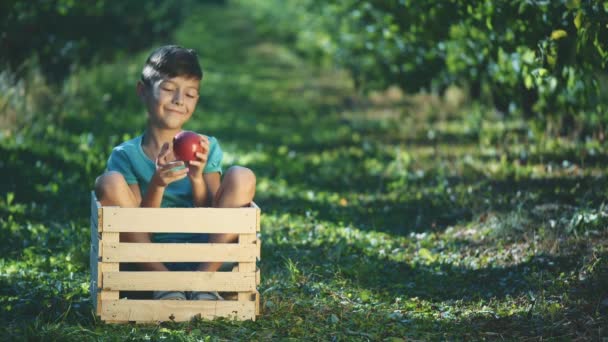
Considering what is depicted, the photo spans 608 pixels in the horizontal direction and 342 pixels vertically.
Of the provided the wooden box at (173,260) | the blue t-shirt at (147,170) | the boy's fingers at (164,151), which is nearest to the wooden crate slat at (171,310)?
the wooden box at (173,260)

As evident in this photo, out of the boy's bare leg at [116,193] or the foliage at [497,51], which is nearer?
the boy's bare leg at [116,193]

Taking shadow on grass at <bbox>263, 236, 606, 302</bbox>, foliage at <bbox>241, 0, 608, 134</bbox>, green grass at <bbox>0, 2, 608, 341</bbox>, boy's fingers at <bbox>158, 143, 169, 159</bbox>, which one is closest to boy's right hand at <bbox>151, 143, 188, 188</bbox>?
boy's fingers at <bbox>158, 143, 169, 159</bbox>

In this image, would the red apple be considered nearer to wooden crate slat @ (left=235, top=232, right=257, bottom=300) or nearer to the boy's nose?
the boy's nose

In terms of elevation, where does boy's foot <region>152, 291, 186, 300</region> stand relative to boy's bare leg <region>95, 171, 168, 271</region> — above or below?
below

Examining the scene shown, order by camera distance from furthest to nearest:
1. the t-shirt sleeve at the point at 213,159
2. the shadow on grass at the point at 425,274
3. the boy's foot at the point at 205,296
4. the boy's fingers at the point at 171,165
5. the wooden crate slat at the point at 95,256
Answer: the shadow on grass at the point at 425,274 < the t-shirt sleeve at the point at 213,159 < the boy's foot at the point at 205,296 < the wooden crate slat at the point at 95,256 < the boy's fingers at the point at 171,165

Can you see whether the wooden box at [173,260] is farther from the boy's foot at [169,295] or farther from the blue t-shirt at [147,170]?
the blue t-shirt at [147,170]

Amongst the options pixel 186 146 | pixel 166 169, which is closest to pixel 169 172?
pixel 166 169

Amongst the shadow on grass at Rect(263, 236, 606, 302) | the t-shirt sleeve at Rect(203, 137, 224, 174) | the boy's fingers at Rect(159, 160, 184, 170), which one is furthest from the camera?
the shadow on grass at Rect(263, 236, 606, 302)

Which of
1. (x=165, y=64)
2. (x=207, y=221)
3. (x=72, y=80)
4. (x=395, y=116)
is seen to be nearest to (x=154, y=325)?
(x=207, y=221)

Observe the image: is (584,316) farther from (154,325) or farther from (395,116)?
(395,116)

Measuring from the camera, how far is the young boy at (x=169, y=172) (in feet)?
13.3

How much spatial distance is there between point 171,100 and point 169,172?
0.51 m

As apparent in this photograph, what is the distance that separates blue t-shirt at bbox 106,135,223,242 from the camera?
431cm

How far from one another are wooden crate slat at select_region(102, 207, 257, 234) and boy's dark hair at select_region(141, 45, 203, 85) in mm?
755
